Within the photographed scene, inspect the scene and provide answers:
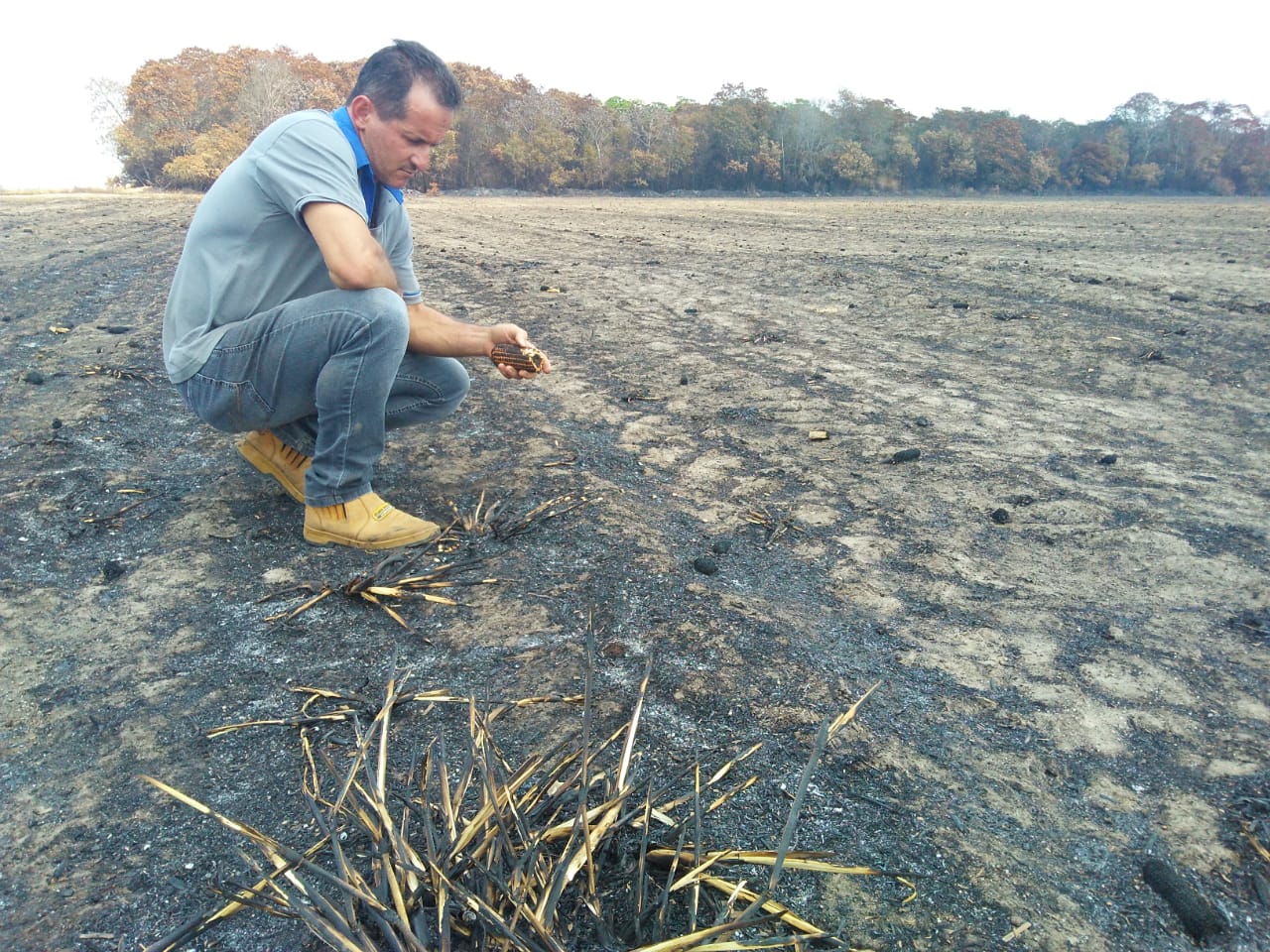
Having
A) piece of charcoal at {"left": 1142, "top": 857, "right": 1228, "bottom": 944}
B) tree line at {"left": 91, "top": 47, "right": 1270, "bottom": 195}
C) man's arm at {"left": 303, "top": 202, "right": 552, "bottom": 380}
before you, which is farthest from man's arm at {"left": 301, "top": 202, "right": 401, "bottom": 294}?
tree line at {"left": 91, "top": 47, "right": 1270, "bottom": 195}

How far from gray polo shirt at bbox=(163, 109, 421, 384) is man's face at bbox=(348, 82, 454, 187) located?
0.33 feet

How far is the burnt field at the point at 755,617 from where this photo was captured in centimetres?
168

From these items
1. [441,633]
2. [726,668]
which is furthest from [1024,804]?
[441,633]

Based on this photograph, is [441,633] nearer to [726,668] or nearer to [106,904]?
[726,668]

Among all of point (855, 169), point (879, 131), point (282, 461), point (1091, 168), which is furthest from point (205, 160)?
point (1091, 168)

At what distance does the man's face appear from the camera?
276 cm

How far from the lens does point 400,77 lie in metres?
2.75

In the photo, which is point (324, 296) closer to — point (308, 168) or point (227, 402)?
point (308, 168)

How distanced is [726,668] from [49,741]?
1.60 metres

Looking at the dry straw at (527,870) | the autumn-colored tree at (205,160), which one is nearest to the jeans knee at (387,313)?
the dry straw at (527,870)

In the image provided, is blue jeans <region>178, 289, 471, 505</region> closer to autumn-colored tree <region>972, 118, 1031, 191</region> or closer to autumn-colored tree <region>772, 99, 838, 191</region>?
autumn-colored tree <region>772, 99, 838, 191</region>

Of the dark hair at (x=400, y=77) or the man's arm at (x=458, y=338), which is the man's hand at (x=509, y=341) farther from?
the dark hair at (x=400, y=77)

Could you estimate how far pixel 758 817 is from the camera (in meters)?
1.76

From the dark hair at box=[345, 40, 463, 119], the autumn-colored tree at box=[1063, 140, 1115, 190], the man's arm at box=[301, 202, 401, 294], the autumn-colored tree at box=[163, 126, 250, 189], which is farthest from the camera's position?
the autumn-colored tree at box=[1063, 140, 1115, 190]
